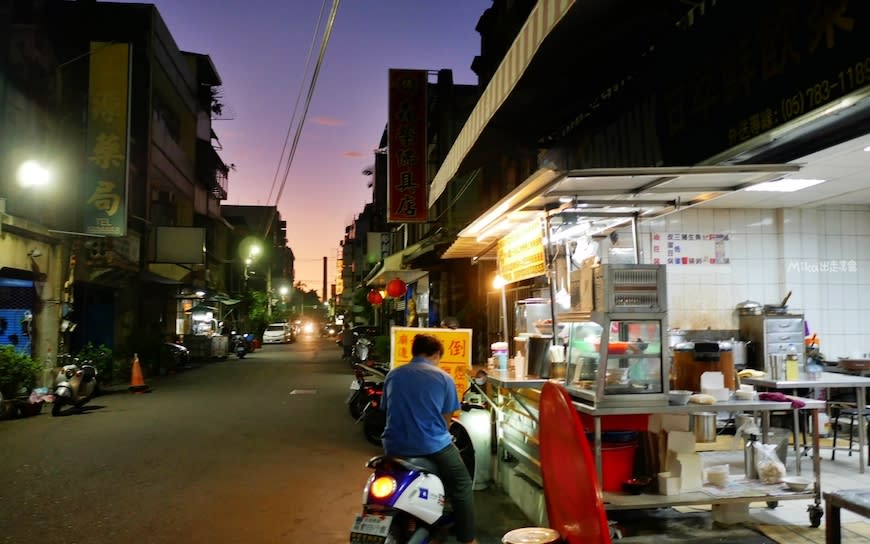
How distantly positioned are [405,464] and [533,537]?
1062 mm

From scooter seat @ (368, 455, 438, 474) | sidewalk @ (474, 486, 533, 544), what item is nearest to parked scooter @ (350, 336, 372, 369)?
sidewalk @ (474, 486, 533, 544)

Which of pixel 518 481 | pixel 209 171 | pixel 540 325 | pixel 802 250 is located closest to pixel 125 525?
pixel 518 481

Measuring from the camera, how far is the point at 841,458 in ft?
27.9

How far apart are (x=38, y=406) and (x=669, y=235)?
13474 mm

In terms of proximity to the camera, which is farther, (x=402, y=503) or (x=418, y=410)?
(x=418, y=410)

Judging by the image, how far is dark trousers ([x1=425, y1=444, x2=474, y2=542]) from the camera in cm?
485

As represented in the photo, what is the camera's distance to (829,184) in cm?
880

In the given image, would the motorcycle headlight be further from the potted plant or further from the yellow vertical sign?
the potted plant

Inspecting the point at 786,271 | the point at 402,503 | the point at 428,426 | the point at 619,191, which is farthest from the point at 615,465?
the point at 786,271

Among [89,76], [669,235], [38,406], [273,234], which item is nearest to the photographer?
[669,235]

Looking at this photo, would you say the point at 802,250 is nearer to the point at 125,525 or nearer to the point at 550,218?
the point at 550,218

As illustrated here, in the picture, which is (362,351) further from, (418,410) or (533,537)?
(533,537)

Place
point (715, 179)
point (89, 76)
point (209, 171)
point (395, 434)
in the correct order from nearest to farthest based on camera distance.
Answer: point (395, 434) → point (715, 179) → point (89, 76) → point (209, 171)

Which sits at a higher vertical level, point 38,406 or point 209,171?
point 209,171
